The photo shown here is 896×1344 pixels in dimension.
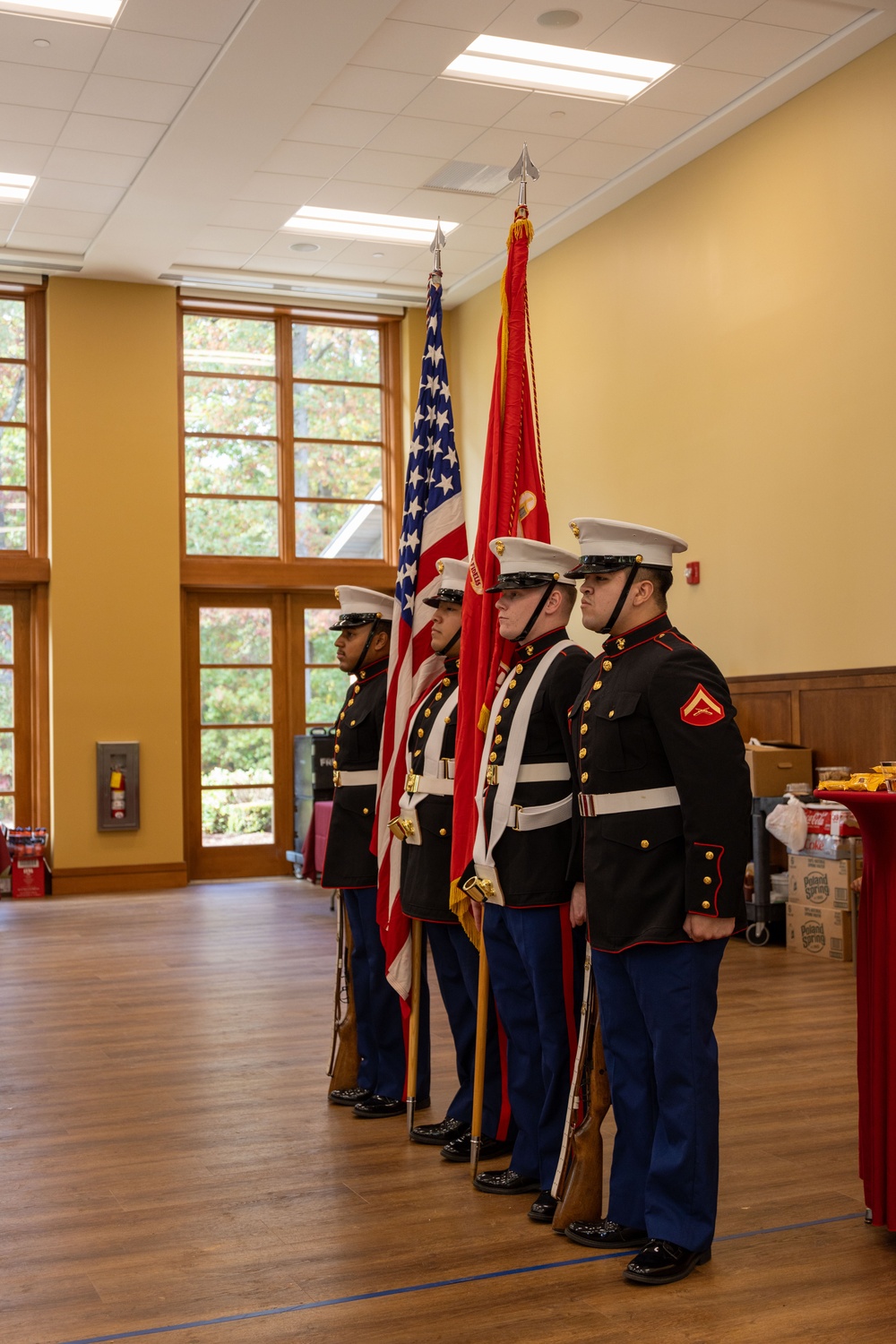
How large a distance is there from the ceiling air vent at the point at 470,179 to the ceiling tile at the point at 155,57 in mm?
2025

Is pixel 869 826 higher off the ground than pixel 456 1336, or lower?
higher

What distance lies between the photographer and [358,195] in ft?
31.2

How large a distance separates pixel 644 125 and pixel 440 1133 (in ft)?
21.1

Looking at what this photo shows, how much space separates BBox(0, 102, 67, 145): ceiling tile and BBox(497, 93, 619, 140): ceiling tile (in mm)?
2659

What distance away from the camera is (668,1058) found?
119 inches

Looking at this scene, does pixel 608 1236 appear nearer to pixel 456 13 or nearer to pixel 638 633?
pixel 638 633

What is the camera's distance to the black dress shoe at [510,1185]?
3.58 metres

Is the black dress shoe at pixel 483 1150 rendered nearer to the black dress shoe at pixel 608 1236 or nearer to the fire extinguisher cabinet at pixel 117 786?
the black dress shoe at pixel 608 1236

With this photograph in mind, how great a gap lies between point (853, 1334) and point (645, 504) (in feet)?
22.9

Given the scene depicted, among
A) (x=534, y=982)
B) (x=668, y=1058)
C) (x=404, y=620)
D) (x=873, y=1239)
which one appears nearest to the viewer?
(x=668, y=1058)

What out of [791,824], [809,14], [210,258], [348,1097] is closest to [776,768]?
[791,824]

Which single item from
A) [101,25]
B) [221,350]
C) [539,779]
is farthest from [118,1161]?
[221,350]

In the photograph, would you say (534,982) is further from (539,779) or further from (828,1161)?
(828,1161)

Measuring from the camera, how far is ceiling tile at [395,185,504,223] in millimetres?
9438
